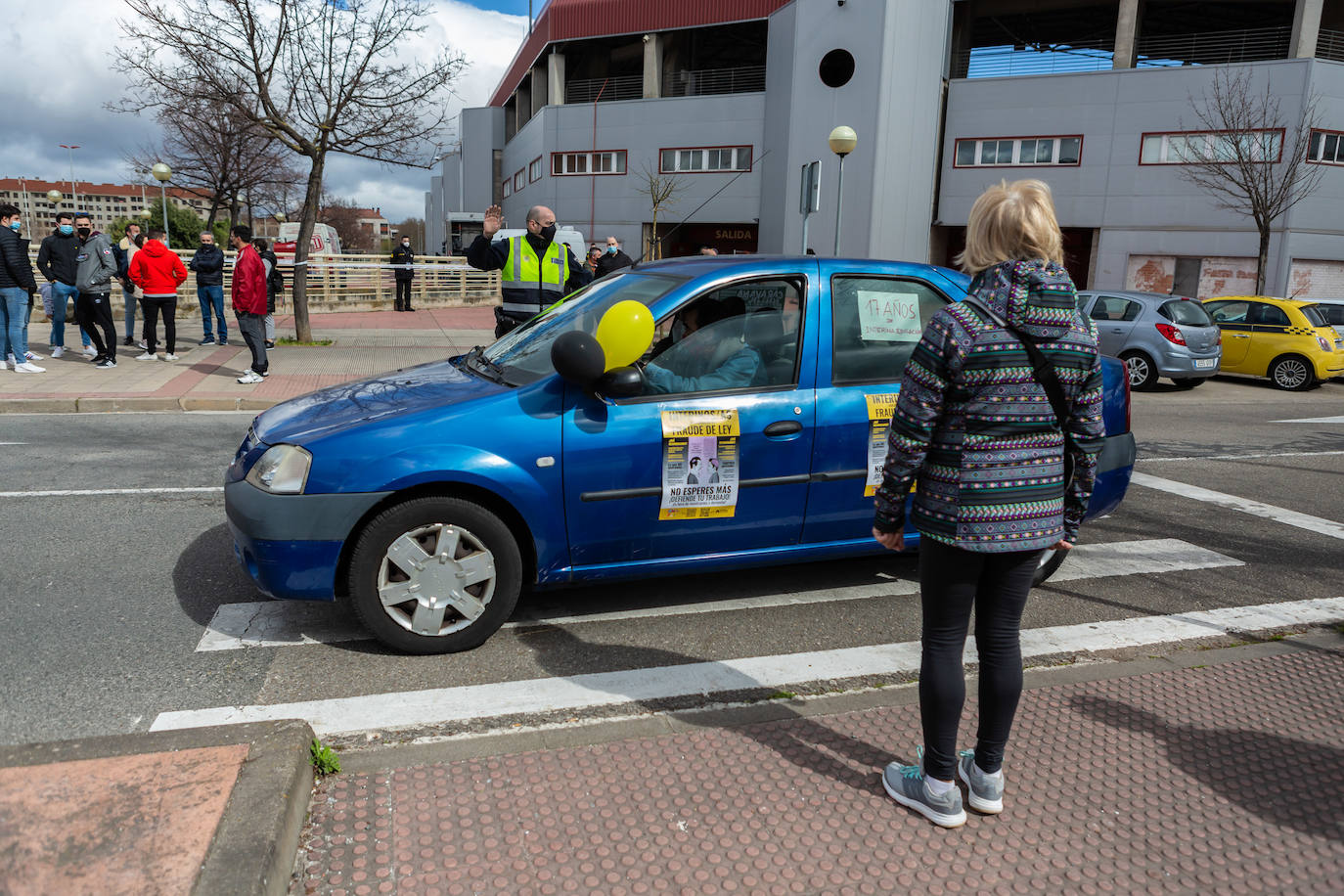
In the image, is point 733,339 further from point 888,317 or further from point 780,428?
point 888,317

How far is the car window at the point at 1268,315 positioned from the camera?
1592 cm

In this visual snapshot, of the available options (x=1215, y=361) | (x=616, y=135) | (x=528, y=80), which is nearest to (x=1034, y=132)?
(x=616, y=135)

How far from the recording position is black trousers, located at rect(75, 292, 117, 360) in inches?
493

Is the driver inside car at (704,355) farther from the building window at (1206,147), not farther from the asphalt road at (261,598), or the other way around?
the building window at (1206,147)

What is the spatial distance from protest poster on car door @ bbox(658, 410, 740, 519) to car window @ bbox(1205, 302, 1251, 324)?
15.2 meters

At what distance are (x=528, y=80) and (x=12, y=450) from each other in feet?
142

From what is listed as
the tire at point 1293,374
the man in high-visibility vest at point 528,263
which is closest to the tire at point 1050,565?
the man in high-visibility vest at point 528,263

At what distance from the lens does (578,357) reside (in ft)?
12.3

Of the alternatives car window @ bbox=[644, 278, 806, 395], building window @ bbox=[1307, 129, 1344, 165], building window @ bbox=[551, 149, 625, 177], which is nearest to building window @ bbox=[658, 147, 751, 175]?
building window @ bbox=[551, 149, 625, 177]

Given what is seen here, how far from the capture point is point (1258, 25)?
31.6 m

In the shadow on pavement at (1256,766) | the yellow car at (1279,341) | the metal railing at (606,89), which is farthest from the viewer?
the metal railing at (606,89)

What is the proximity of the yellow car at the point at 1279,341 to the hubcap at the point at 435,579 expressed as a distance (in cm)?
1519

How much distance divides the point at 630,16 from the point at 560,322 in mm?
35435

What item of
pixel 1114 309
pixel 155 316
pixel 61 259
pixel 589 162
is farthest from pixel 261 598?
pixel 589 162
